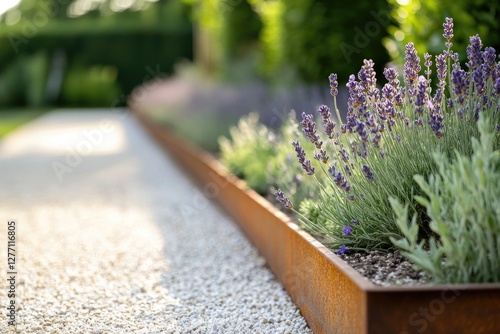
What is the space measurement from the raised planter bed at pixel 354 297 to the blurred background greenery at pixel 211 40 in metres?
1.65

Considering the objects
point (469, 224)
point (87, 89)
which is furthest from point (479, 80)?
point (87, 89)

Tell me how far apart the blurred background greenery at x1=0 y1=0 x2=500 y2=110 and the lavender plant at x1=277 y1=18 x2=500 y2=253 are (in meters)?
→ 1.53

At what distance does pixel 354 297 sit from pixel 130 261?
2.36 metres

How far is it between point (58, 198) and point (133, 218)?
1433mm

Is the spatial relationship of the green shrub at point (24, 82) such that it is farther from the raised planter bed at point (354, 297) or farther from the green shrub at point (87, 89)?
the raised planter bed at point (354, 297)

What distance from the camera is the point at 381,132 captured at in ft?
9.24

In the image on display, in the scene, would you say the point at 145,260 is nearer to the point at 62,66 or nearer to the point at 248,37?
the point at 248,37

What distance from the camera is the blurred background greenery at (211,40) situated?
4671 mm

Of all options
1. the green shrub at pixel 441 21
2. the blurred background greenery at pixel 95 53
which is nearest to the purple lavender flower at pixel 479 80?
the green shrub at pixel 441 21

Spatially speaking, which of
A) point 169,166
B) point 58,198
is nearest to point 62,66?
point 169,166

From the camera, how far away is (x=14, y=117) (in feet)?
66.0

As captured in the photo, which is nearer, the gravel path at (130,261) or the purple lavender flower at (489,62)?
the purple lavender flower at (489,62)

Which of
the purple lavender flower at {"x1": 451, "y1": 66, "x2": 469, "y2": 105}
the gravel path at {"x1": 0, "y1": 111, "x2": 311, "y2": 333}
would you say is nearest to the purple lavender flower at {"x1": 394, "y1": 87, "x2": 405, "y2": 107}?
the purple lavender flower at {"x1": 451, "y1": 66, "x2": 469, "y2": 105}

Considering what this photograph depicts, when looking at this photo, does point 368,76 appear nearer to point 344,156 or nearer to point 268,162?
point 344,156
